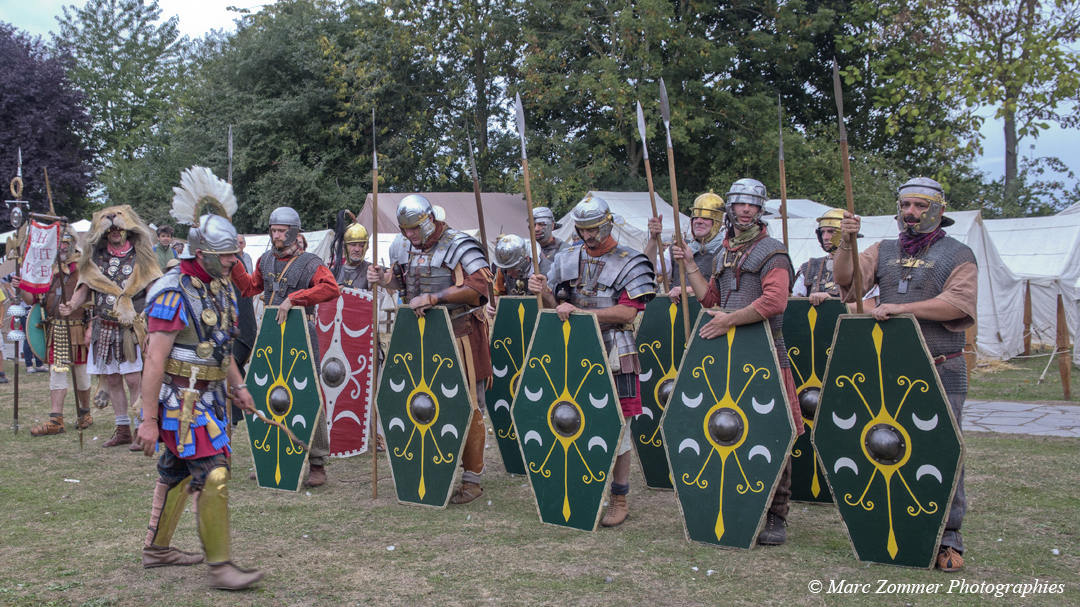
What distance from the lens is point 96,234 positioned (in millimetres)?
6359

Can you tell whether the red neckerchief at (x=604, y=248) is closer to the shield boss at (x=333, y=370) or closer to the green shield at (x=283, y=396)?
the green shield at (x=283, y=396)

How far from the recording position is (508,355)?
5434 mm

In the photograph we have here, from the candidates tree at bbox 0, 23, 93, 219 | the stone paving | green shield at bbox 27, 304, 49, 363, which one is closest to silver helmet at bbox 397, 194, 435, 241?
the stone paving

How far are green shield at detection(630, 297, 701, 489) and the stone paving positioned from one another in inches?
120

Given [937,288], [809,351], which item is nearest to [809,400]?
[809,351]

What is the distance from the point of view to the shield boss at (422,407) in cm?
476

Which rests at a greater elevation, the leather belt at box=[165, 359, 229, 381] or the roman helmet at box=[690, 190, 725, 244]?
the roman helmet at box=[690, 190, 725, 244]

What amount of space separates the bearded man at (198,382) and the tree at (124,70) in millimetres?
31581

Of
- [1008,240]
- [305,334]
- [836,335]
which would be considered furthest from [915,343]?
[1008,240]

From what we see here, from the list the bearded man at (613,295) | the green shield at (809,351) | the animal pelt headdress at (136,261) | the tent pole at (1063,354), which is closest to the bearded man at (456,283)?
the bearded man at (613,295)

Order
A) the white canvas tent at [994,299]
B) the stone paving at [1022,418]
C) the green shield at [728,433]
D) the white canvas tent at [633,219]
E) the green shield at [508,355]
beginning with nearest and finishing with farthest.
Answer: the green shield at [728,433]
the green shield at [508,355]
the stone paving at [1022,418]
the white canvas tent at [994,299]
the white canvas tent at [633,219]

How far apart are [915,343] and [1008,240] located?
423 inches

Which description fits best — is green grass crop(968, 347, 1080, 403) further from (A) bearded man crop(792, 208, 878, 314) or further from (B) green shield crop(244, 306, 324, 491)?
(B) green shield crop(244, 306, 324, 491)

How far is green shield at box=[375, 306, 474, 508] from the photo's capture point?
470cm
